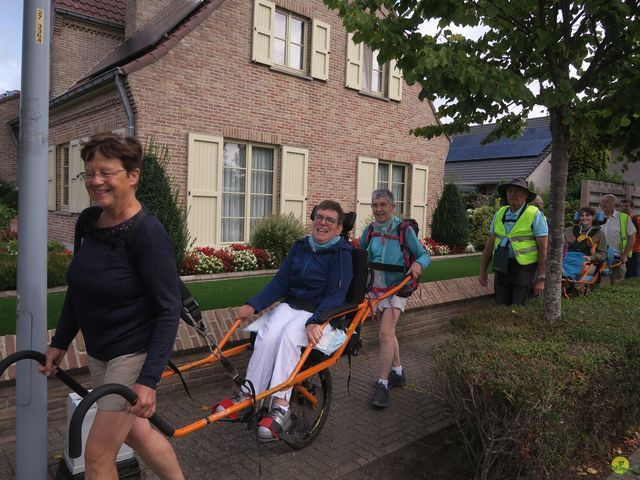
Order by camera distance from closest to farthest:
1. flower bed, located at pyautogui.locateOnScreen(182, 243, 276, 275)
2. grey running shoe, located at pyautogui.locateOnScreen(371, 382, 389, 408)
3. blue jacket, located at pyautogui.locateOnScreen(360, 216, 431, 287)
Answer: grey running shoe, located at pyautogui.locateOnScreen(371, 382, 389, 408), blue jacket, located at pyautogui.locateOnScreen(360, 216, 431, 287), flower bed, located at pyautogui.locateOnScreen(182, 243, 276, 275)

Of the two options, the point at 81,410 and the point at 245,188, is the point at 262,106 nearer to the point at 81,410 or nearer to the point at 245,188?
the point at 245,188

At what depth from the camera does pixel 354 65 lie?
13.7m

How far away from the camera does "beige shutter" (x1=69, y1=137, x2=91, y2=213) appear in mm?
12375

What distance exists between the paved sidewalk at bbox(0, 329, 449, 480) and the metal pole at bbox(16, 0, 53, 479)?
61 cm

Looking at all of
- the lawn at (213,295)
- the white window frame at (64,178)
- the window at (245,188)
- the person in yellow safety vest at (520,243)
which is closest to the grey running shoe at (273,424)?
the lawn at (213,295)

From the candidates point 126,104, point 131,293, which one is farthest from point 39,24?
point 126,104

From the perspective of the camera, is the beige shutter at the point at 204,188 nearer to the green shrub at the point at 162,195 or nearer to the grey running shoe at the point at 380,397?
the green shrub at the point at 162,195

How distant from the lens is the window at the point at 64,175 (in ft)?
44.2

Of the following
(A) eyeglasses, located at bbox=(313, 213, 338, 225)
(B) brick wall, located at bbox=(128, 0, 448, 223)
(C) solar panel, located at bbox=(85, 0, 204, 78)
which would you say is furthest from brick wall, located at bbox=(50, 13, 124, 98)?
(A) eyeglasses, located at bbox=(313, 213, 338, 225)

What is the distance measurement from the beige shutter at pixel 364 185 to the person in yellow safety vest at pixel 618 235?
20.9 feet

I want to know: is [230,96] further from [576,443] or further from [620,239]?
[576,443]

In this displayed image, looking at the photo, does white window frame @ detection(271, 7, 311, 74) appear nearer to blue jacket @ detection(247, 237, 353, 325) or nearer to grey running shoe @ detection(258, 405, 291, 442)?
blue jacket @ detection(247, 237, 353, 325)

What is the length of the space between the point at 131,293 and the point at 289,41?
36.7 ft

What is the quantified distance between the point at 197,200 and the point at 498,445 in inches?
356
